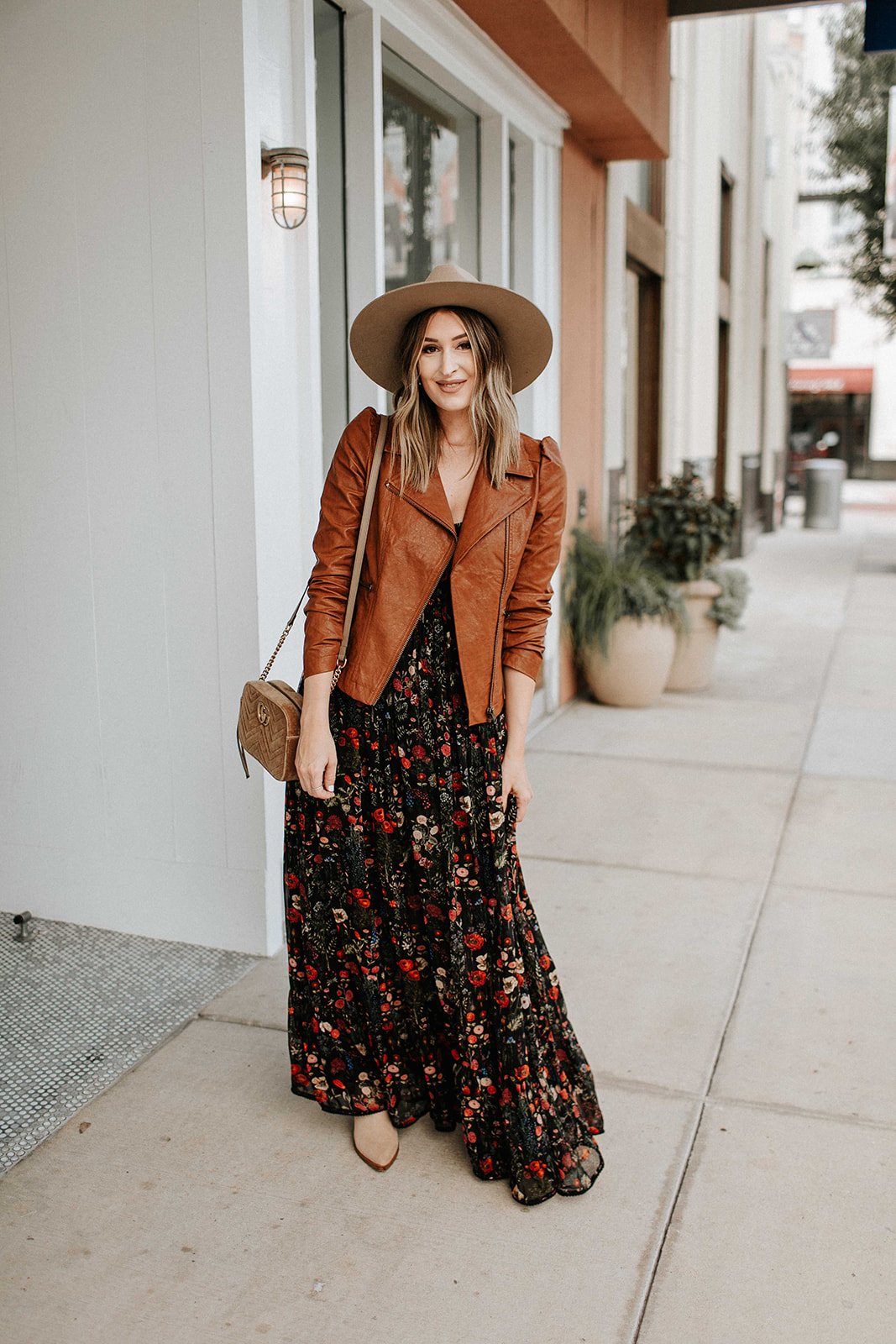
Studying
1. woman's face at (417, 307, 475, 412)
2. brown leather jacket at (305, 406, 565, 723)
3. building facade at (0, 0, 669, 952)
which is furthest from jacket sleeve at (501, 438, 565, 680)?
building facade at (0, 0, 669, 952)

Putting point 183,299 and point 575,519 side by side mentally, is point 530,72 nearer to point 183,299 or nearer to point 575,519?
point 575,519

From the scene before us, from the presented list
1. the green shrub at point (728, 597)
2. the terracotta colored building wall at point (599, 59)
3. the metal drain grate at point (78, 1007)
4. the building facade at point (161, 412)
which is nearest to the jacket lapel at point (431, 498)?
the building facade at point (161, 412)

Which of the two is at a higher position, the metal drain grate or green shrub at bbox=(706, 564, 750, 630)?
green shrub at bbox=(706, 564, 750, 630)

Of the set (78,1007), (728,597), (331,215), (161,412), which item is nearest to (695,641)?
(728,597)

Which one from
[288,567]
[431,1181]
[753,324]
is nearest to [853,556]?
[753,324]

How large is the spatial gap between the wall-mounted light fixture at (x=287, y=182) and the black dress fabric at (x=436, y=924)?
1.55 m

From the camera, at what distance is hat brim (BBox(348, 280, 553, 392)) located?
2426mm

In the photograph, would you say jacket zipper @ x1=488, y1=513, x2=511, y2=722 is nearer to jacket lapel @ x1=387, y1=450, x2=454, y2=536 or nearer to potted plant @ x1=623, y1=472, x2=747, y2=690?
jacket lapel @ x1=387, y1=450, x2=454, y2=536

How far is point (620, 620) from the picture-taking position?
706 cm

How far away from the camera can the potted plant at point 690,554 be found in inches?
292

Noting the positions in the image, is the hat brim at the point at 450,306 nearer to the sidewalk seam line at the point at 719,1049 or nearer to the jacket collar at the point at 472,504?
the jacket collar at the point at 472,504

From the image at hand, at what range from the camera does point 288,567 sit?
3.74m

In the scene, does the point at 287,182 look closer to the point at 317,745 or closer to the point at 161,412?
the point at 161,412

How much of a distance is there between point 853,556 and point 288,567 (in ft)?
43.7
